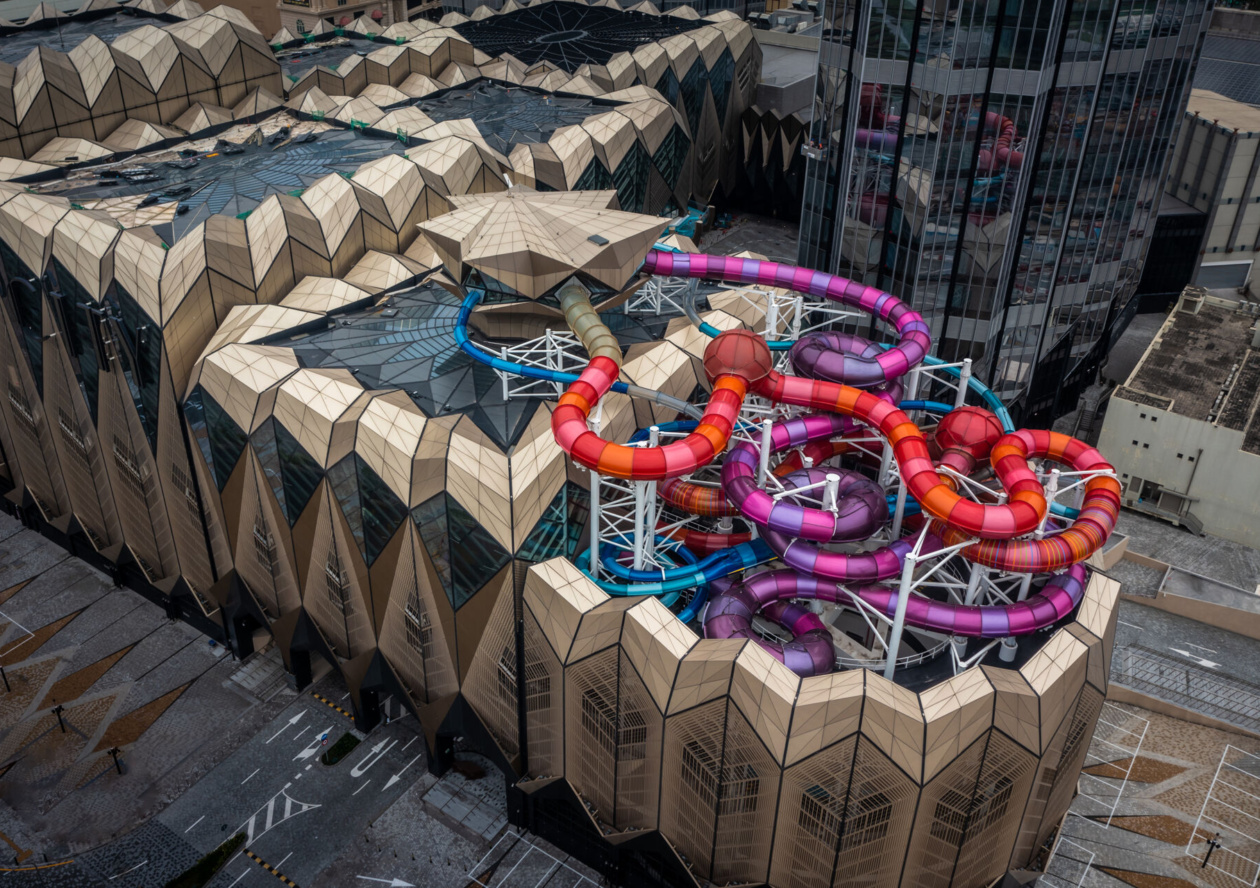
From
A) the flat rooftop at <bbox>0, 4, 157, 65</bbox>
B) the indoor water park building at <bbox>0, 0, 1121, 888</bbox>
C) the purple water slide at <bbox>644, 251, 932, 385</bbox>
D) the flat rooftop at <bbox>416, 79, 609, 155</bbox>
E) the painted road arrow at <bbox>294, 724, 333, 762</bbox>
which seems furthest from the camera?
the flat rooftop at <bbox>416, 79, 609, 155</bbox>

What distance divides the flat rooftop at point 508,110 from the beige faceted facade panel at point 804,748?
58840 mm

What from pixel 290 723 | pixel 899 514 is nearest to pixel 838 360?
pixel 899 514

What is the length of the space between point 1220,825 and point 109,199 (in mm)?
82334

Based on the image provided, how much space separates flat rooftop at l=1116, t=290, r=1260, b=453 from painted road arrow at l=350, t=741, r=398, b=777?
2485 inches

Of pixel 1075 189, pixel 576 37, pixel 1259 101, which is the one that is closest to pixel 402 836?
pixel 1075 189

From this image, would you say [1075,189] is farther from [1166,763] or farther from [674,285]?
[1166,763]

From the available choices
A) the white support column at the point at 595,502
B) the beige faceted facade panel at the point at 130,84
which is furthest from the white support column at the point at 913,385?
the beige faceted facade panel at the point at 130,84

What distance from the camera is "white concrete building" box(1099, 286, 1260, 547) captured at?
8250 centimetres

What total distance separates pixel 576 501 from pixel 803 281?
22724 millimetres

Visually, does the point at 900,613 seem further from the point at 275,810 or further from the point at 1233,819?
the point at 275,810

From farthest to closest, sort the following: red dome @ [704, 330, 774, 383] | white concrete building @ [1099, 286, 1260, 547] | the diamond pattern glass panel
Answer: white concrete building @ [1099, 286, 1260, 547], red dome @ [704, 330, 774, 383], the diamond pattern glass panel

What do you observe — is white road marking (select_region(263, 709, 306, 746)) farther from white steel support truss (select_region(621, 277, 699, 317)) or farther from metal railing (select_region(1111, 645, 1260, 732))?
metal railing (select_region(1111, 645, 1260, 732))

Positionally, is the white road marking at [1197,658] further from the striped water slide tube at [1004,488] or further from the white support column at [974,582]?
the white support column at [974,582]

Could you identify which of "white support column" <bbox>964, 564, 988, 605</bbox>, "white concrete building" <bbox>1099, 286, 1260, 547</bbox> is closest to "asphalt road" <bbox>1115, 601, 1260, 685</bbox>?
"white concrete building" <bbox>1099, 286, 1260, 547</bbox>
